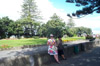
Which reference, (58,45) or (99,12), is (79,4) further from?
(58,45)

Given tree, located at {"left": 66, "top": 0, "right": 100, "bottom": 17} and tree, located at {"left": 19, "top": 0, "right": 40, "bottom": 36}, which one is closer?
tree, located at {"left": 66, "top": 0, "right": 100, "bottom": 17}

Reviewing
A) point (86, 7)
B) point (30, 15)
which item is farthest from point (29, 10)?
point (86, 7)

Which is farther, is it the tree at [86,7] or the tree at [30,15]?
the tree at [30,15]

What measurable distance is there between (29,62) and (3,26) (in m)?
49.1

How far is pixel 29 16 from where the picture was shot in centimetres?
5984

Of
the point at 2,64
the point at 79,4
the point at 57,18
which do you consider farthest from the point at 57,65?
the point at 57,18

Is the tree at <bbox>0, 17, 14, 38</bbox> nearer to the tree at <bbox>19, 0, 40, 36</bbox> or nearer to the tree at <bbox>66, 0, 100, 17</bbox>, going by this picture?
the tree at <bbox>19, 0, 40, 36</bbox>

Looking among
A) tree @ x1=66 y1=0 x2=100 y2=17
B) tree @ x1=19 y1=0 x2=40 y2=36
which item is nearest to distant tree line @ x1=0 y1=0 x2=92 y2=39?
tree @ x1=19 y1=0 x2=40 y2=36

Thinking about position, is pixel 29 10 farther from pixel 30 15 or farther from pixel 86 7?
pixel 86 7

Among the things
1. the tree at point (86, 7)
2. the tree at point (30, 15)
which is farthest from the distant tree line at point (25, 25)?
the tree at point (86, 7)

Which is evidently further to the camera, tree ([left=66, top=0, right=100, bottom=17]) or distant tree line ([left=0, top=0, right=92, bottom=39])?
distant tree line ([left=0, top=0, right=92, bottom=39])

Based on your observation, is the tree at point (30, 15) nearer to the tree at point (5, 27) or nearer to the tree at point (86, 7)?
the tree at point (5, 27)

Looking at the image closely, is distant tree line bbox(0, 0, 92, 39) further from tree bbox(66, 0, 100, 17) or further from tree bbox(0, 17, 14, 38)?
tree bbox(66, 0, 100, 17)

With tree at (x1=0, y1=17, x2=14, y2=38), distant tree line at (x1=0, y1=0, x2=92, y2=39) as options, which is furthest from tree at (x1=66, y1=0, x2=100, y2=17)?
tree at (x1=0, y1=17, x2=14, y2=38)
